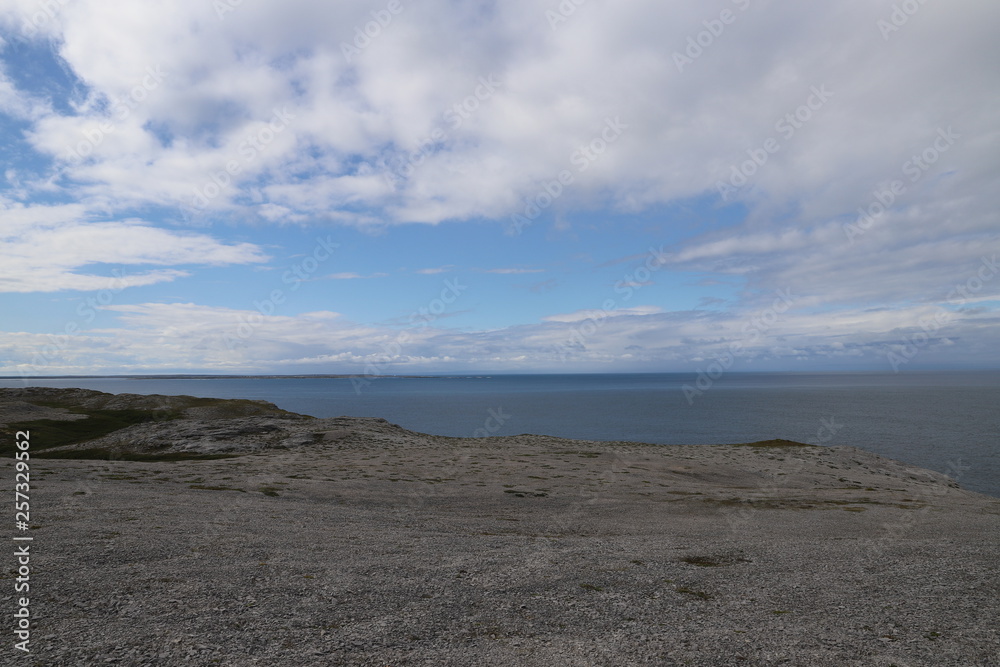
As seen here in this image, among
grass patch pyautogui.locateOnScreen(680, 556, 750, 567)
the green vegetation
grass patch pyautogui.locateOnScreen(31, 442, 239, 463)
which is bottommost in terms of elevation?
grass patch pyautogui.locateOnScreen(31, 442, 239, 463)

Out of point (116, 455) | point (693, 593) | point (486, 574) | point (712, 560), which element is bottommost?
point (116, 455)

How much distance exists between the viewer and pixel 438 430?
347ft

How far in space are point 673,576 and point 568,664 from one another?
6.07 meters

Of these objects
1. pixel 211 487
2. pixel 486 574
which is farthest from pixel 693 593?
pixel 211 487

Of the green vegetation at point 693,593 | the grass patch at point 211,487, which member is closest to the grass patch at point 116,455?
the grass patch at point 211,487

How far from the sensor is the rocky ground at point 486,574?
31.7 ft

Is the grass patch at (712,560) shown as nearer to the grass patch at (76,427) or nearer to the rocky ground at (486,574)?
the rocky ground at (486,574)

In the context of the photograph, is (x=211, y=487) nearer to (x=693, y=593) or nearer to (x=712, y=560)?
(x=712, y=560)

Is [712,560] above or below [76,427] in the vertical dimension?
below

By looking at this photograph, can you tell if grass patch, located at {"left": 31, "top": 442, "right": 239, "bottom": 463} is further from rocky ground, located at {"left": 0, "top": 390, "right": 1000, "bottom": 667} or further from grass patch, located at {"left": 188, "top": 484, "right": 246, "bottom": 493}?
grass patch, located at {"left": 188, "top": 484, "right": 246, "bottom": 493}

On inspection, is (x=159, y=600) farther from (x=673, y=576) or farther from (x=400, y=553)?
(x=673, y=576)

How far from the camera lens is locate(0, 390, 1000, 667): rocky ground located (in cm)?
966

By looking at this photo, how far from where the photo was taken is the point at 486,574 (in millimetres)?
13711

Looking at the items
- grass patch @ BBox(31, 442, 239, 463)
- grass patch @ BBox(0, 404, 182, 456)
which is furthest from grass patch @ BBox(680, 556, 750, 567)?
grass patch @ BBox(0, 404, 182, 456)
